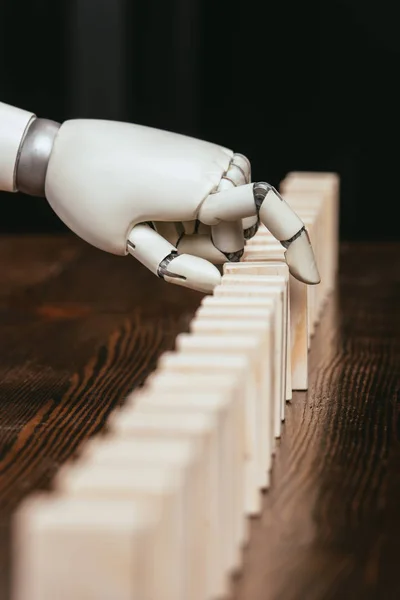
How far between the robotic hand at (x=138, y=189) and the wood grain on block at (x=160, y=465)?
2.03ft

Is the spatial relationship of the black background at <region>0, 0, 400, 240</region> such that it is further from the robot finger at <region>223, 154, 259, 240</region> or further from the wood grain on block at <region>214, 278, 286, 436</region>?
the wood grain on block at <region>214, 278, 286, 436</region>

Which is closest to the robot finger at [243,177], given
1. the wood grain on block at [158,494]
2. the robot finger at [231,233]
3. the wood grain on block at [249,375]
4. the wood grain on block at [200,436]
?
the robot finger at [231,233]

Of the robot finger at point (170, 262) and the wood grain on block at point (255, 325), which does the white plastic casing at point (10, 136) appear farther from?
the wood grain on block at point (255, 325)

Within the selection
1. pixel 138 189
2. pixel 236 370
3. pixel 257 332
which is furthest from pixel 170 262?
pixel 236 370

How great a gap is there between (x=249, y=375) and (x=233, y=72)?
193 centimetres

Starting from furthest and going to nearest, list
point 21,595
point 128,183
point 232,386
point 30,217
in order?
point 30,217
point 128,183
point 232,386
point 21,595

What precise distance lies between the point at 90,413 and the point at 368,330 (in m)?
0.68

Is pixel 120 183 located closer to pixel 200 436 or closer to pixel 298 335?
pixel 298 335

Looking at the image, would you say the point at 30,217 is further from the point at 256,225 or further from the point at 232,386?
the point at 232,386

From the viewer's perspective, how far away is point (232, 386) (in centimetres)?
126

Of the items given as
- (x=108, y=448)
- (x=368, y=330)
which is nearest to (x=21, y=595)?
(x=108, y=448)

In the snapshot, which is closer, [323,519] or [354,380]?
[323,519]

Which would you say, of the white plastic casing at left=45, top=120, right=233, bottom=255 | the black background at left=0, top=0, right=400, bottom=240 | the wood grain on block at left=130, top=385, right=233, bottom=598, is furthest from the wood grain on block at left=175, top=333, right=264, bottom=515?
the black background at left=0, top=0, right=400, bottom=240

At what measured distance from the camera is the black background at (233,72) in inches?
122
